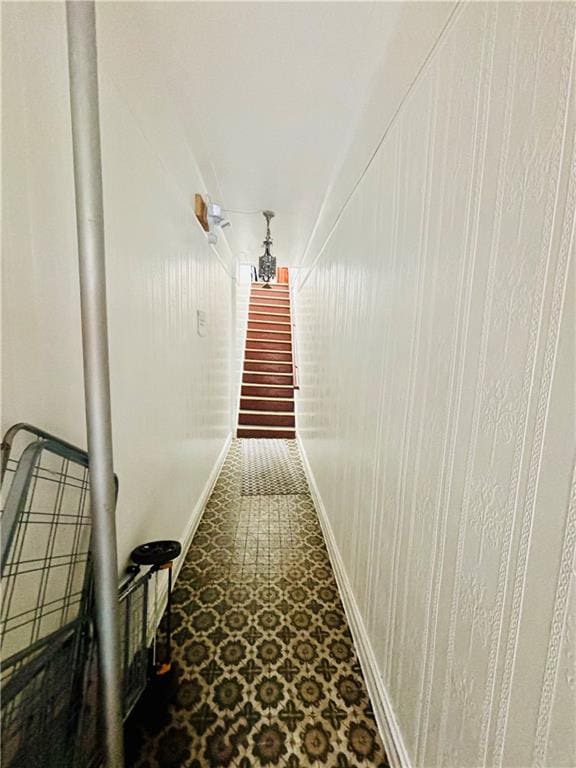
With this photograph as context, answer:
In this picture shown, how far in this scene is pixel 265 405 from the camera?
4.96 meters

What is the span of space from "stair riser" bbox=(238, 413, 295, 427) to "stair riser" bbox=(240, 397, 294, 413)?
4.3 inches

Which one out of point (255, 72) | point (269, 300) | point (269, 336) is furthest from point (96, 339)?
point (269, 300)

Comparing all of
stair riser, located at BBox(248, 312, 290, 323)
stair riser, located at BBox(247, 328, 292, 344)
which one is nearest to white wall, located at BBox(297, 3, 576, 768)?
stair riser, located at BBox(247, 328, 292, 344)

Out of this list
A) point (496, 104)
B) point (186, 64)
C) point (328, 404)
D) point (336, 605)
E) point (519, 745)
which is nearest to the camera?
point (519, 745)

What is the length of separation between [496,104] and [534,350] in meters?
0.52

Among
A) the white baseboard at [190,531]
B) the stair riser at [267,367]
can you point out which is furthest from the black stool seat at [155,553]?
the stair riser at [267,367]

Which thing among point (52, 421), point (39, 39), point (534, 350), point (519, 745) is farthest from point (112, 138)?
point (519, 745)

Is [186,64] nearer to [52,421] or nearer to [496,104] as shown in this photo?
[496,104]

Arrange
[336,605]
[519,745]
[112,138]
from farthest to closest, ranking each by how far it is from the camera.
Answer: [336,605] → [112,138] → [519,745]

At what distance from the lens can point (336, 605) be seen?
66.7 inches

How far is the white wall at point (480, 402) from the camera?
19.3 inches

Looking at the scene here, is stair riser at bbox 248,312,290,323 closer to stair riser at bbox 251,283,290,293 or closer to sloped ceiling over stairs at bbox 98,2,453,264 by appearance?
stair riser at bbox 251,283,290,293

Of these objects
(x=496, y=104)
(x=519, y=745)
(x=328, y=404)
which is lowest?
(x=519, y=745)

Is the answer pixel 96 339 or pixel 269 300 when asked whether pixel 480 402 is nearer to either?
pixel 96 339
